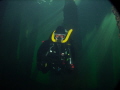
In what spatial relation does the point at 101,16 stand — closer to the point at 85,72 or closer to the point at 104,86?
the point at 85,72

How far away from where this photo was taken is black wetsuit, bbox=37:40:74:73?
5.05 m

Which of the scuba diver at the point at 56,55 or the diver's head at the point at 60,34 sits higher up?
the diver's head at the point at 60,34

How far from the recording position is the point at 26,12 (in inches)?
741

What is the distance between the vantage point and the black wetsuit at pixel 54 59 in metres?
5.05

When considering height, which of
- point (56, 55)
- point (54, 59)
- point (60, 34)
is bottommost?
point (54, 59)

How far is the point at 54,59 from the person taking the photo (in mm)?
5027

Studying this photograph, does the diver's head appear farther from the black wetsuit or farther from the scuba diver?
the black wetsuit

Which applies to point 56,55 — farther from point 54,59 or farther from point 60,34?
point 60,34

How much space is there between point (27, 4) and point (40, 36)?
20.2 ft

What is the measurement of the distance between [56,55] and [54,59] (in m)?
0.20

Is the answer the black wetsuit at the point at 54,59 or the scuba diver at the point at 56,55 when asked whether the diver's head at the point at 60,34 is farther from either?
the black wetsuit at the point at 54,59

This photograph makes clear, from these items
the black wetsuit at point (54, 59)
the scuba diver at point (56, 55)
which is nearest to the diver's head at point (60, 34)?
the scuba diver at point (56, 55)

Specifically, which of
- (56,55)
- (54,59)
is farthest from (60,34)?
(54,59)

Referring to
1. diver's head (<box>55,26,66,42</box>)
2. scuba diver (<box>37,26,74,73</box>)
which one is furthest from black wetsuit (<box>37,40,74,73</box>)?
diver's head (<box>55,26,66,42</box>)
